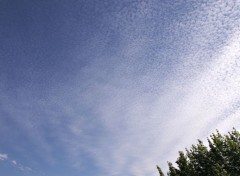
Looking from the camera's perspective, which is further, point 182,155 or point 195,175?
point 182,155

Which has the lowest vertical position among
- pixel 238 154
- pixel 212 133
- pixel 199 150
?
pixel 238 154

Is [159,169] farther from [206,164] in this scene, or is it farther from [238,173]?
[238,173]

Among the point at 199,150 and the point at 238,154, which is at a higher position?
the point at 199,150

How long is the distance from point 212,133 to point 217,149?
8.27ft

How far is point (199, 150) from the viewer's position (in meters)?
28.0

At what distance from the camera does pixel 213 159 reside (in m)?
26.4

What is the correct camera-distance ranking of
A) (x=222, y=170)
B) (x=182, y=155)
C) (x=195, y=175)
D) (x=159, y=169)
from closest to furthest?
(x=222, y=170), (x=195, y=175), (x=182, y=155), (x=159, y=169)

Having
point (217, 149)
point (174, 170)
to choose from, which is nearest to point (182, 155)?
point (174, 170)

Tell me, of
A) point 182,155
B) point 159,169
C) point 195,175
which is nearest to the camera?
point 195,175

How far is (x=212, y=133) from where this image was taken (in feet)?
94.1

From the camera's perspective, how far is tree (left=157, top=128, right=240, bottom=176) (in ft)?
81.5

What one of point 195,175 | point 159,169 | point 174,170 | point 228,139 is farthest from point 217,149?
point 159,169

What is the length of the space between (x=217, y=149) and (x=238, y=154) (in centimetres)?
236

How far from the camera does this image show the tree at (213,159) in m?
24.8
